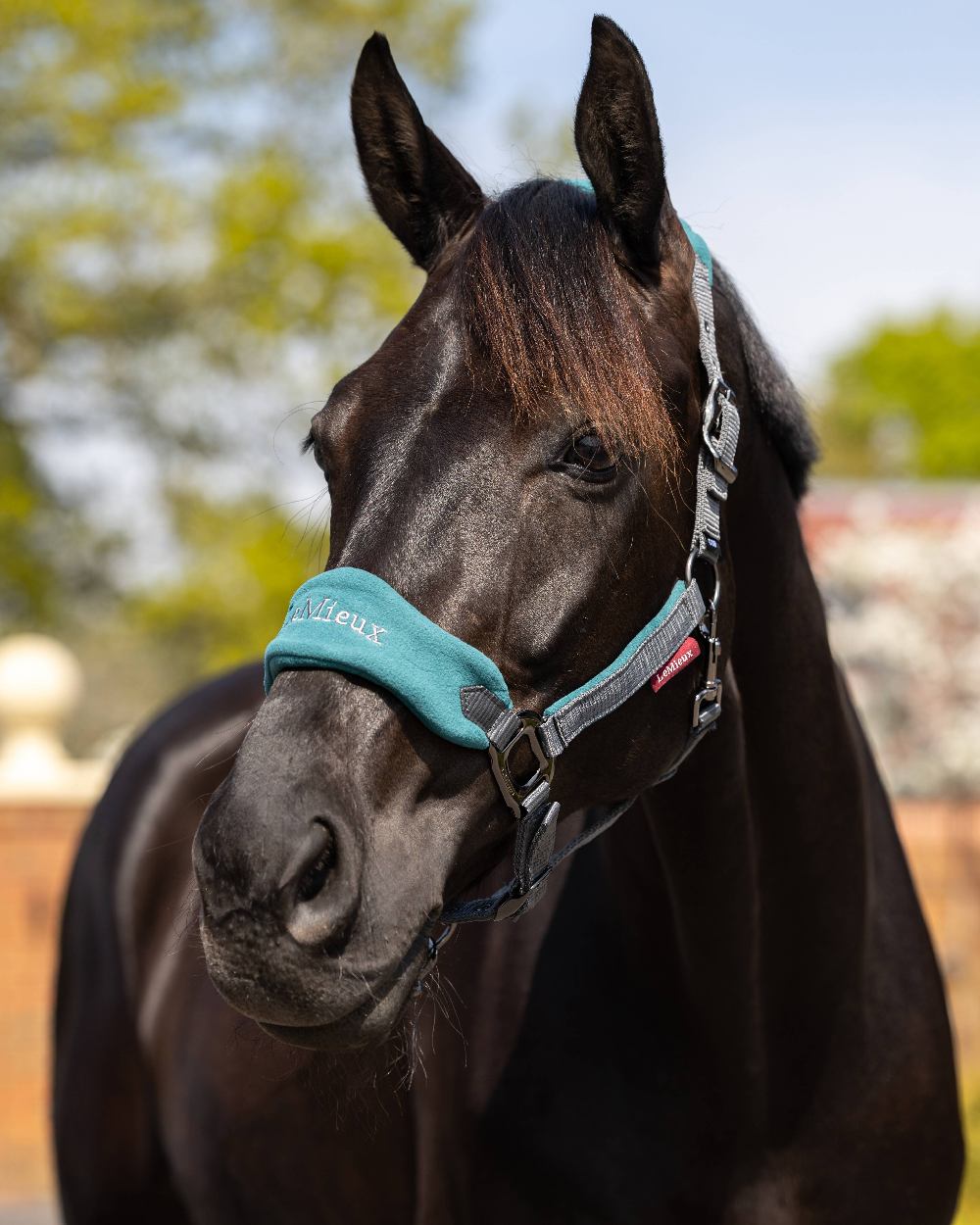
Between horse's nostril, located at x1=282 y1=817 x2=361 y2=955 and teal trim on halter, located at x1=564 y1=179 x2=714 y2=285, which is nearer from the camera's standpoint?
horse's nostril, located at x1=282 y1=817 x2=361 y2=955

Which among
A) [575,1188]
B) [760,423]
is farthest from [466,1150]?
[760,423]

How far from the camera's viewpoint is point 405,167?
2.46 meters

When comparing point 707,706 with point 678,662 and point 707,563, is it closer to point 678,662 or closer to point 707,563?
point 678,662

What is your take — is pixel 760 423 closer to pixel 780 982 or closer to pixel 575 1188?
pixel 780 982

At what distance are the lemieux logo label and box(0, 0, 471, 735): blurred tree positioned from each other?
39.7ft

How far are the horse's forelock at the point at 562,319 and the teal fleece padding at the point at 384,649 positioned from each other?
1.10 feet

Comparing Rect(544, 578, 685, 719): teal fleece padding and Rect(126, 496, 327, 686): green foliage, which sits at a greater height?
Rect(126, 496, 327, 686): green foliage

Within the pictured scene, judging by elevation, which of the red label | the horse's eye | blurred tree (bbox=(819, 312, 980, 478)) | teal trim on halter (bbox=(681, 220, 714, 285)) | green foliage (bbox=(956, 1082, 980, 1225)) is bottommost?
green foliage (bbox=(956, 1082, 980, 1225))

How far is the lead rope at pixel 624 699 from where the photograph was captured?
1.98 meters

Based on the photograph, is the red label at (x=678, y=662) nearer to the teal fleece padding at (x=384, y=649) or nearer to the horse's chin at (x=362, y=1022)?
the teal fleece padding at (x=384, y=649)

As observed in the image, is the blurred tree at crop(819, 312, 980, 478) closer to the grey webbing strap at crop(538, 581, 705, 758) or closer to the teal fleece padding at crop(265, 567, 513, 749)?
the grey webbing strap at crop(538, 581, 705, 758)

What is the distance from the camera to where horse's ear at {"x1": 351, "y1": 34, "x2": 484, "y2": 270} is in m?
2.41

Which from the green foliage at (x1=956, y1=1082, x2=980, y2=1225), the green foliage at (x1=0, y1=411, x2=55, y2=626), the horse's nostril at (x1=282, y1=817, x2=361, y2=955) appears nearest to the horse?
the horse's nostril at (x1=282, y1=817, x2=361, y2=955)

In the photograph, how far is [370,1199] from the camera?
2838 mm
